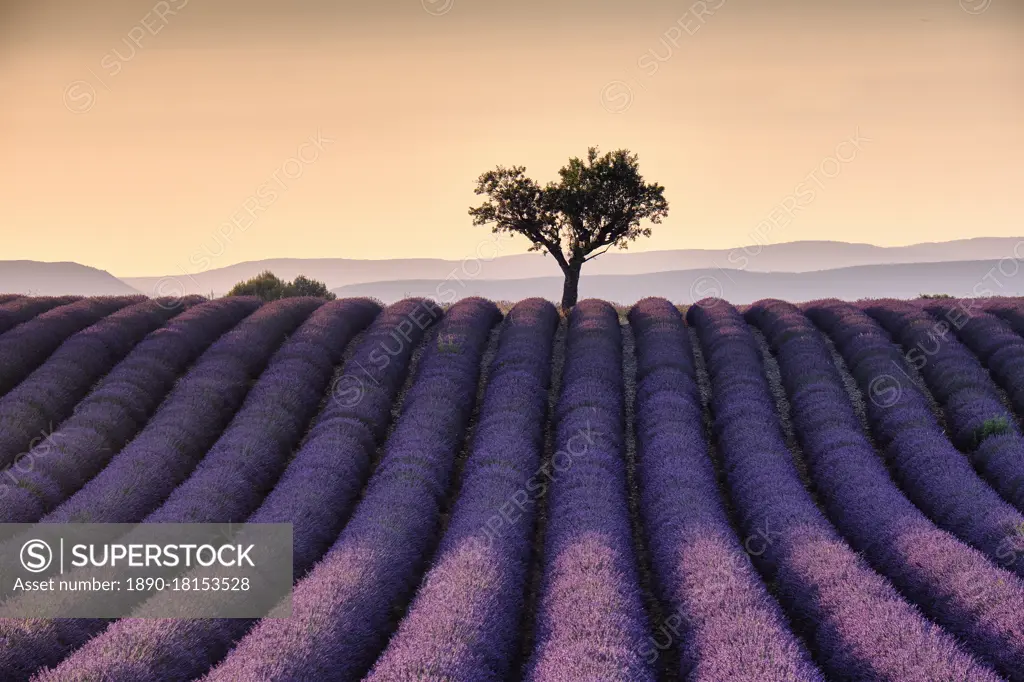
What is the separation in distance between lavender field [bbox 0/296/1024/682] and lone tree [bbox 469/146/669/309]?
4.01m

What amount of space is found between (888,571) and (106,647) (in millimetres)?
8105

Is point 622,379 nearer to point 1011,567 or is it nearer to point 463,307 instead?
point 463,307

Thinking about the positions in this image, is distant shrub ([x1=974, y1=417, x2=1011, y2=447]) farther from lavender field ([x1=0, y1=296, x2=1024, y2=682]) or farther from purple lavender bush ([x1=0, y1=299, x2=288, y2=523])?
purple lavender bush ([x1=0, y1=299, x2=288, y2=523])

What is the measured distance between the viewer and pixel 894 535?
Result: 9844 mm

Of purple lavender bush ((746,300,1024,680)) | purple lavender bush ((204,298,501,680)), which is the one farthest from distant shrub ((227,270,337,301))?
purple lavender bush ((746,300,1024,680))

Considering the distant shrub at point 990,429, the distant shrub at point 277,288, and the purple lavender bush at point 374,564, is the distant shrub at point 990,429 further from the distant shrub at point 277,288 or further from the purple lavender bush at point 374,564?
the distant shrub at point 277,288

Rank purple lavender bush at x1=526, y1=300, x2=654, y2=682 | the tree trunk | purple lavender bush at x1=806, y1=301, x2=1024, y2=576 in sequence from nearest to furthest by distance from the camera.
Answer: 1. purple lavender bush at x1=526, y1=300, x2=654, y2=682
2. purple lavender bush at x1=806, y1=301, x2=1024, y2=576
3. the tree trunk

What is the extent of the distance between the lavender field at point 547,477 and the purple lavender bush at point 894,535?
1.6 inches

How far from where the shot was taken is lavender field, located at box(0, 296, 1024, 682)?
24.3 feet

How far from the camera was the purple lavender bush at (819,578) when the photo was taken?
6980 mm

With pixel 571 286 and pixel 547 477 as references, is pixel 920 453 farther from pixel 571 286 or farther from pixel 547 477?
pixel 571 286

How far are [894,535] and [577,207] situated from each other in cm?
1667

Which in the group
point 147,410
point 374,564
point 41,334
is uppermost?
point 41,334

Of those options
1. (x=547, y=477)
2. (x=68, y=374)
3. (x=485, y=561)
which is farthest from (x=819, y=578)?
(x=68, y=374)
